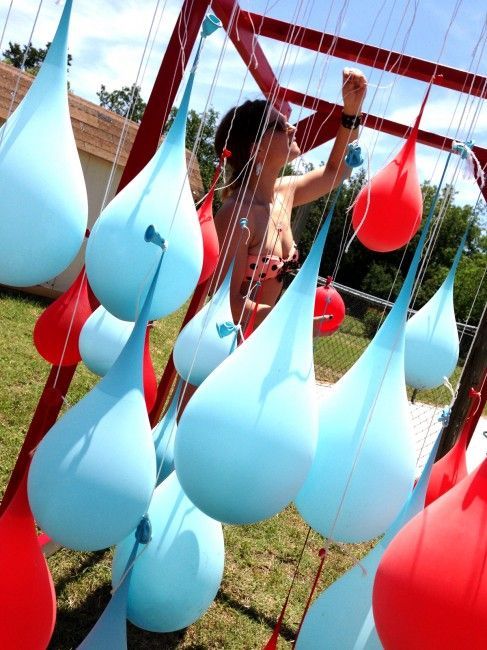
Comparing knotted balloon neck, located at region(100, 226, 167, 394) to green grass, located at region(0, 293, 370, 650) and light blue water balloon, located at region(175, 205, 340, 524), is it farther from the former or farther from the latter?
green grass, located at region(0, 293, 370, 650)

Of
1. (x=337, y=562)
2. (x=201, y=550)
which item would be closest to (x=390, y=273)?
(x=337, y=562)

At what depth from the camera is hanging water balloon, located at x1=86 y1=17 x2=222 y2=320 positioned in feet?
4.23

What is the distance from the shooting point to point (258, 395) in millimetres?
1108

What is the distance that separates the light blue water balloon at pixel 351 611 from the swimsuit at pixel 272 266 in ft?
3.96

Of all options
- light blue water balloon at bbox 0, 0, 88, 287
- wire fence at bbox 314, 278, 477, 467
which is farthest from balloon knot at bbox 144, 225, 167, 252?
wire fence at bbox 314, 278, 477, 467

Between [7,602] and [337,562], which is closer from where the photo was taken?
[7,602]

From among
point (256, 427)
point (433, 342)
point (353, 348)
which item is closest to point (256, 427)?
point (256, 427)

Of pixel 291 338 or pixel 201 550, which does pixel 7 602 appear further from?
pixel 291 338

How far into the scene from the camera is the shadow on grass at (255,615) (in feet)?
8.80

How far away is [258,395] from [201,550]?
595 mm

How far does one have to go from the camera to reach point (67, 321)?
1.96m

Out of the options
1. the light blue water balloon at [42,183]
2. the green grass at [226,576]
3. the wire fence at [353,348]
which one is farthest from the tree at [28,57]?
the wire fence at [353,348]

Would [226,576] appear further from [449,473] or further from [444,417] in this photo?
[444,417]

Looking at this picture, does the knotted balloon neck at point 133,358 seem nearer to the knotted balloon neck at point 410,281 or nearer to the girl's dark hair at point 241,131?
the knotted balloon neck at point 410,281
